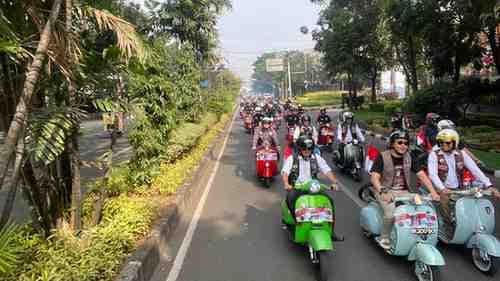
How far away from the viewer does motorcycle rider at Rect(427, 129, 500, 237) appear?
191 inches

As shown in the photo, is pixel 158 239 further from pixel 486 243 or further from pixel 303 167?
pixel 486 243

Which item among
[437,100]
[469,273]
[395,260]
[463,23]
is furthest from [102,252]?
[437,100]

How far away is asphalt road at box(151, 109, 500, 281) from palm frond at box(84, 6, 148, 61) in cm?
264

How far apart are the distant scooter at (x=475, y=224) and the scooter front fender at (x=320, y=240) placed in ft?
4.94

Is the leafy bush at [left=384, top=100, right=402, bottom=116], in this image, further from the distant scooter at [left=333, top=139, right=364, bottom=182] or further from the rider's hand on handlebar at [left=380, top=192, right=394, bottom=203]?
the rider's hand on handlebar at [left=380, top=192, right=394, bottom=203]

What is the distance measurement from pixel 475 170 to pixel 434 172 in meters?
0.49

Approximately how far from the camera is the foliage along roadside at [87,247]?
390cm

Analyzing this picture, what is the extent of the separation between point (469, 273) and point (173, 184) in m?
5.32

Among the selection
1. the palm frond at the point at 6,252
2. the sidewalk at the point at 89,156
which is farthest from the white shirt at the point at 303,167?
the palm frond at the point at 6,252

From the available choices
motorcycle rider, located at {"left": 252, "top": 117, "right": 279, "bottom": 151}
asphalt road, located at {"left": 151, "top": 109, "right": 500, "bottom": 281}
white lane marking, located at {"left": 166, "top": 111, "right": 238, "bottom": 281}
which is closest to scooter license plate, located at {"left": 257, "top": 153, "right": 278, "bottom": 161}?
motorcycle rider, located at {"left": 252, "top": 117, "right": 279, "bottom": 151}

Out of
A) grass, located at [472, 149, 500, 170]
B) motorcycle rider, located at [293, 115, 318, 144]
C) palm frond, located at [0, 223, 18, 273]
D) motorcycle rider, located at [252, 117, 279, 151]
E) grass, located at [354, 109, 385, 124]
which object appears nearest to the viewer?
palm frond, located at [0, 223, 18, 273]

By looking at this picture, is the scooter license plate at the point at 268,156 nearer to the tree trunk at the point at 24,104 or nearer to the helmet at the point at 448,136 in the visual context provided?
the helmet at the point at 448,136

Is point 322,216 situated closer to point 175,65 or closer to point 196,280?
point 196,280

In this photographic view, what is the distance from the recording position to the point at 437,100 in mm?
17984
